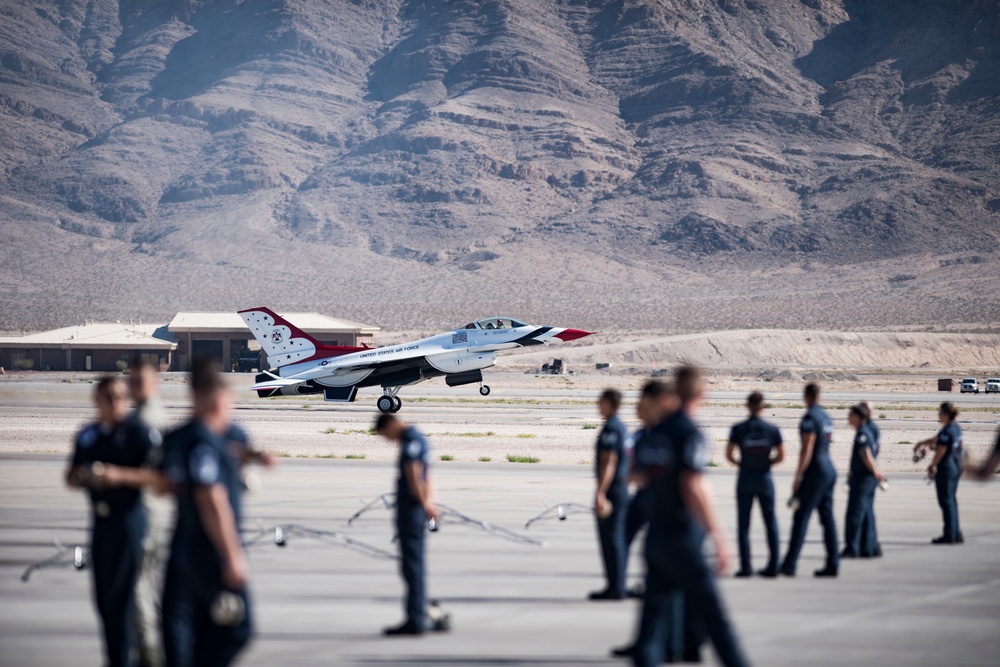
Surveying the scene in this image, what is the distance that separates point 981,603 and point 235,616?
7.89 metres

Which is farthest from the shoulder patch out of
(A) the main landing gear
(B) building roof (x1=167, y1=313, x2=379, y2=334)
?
(B) building roof (x1=167, y1=313, x2=379, y2=334)

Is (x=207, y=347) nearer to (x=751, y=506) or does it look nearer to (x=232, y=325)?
(x=232, y=325)

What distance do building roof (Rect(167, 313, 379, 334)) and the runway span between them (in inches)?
2950

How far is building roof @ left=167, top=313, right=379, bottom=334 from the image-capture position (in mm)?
94500

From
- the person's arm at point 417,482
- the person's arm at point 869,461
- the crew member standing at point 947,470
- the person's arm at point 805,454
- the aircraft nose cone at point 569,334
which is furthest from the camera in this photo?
the aircraft nose cone at point 569,334

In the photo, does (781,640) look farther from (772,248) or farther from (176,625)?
(772,248)

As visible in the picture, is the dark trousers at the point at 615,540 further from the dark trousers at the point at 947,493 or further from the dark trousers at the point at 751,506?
the dark trousers at the point at 947,493

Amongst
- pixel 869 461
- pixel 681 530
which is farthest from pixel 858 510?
pixel 681 530

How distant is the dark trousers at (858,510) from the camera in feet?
49.0

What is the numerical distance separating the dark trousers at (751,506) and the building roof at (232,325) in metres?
A: 81.2

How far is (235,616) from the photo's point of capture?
25.0 feet

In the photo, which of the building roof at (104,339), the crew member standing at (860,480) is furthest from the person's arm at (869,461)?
the building roof at (104,339)

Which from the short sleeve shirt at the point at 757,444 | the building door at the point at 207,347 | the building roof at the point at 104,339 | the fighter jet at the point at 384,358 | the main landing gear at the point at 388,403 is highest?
the building roof at the point at 104,339

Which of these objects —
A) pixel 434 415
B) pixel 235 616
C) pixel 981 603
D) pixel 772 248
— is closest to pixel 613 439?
pixel 981 603
